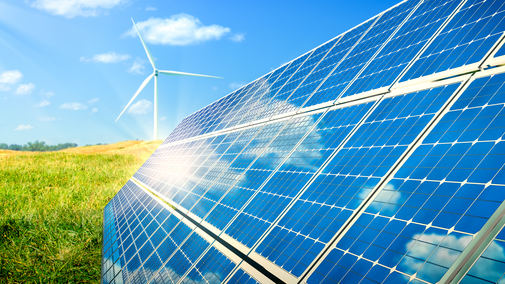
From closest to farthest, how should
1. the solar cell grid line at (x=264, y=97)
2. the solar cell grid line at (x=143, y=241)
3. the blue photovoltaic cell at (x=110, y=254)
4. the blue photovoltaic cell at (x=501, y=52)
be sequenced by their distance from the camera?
the blue photovoltaic cell at (x=501, y=52) < the solar cell grid line at (x=143, y=241) < the blue photovoltaic cell at (x=110, y=254) < the solar cell grid line at (x=264, y=97)

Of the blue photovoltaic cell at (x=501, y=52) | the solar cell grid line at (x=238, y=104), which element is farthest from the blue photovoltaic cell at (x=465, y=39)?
the solar cell grid line at (x=238, y=104)

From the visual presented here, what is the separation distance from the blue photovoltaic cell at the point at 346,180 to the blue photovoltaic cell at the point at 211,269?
650 mm

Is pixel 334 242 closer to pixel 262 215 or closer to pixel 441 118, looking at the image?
pixel 262 215

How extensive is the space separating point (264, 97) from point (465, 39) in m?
7.06

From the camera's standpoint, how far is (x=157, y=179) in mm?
12555

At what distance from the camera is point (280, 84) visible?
39.2 ft

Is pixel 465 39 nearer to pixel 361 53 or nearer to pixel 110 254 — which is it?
pixel 361 53

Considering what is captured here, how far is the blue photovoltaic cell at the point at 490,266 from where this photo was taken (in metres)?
2.43

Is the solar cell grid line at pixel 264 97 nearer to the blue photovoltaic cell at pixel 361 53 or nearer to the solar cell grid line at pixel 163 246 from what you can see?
the blue photovoltaic cell at pixel 361 53

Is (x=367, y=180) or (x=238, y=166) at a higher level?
(x=367, y=180)

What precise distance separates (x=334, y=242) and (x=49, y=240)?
10542 mm

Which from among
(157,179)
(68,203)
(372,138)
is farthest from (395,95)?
(68,203)

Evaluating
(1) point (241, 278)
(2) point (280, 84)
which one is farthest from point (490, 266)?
(2) point (280, 84)

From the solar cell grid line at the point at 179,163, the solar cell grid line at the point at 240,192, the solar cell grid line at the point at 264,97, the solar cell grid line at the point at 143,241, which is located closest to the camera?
the solar cell grid line at the point at 240,192
